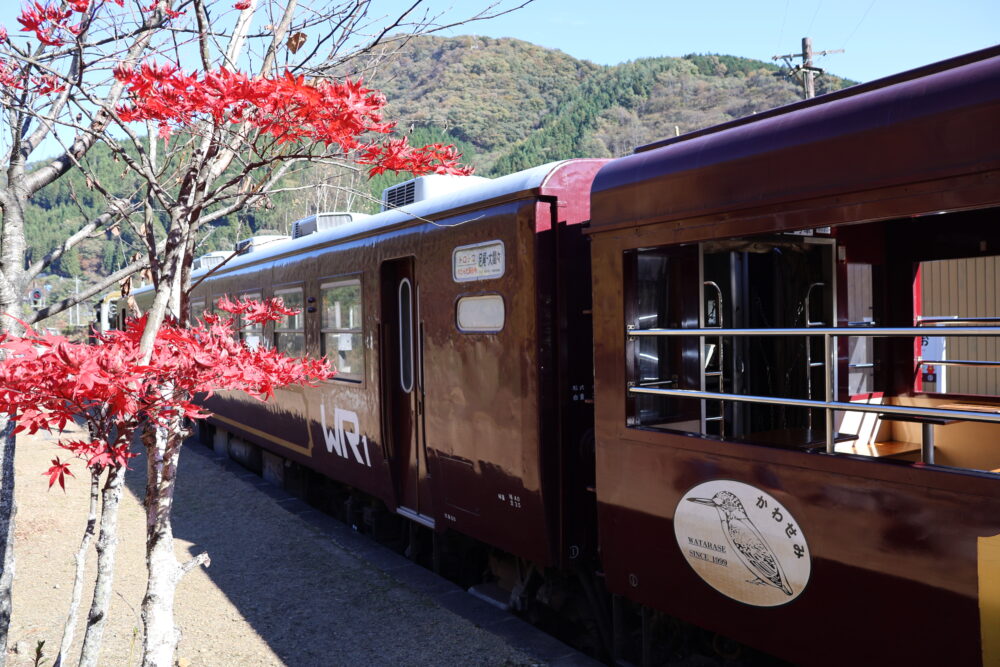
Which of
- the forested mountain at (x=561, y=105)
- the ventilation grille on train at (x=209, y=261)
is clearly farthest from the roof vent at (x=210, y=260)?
the forested mountain at (x=561, y=105)

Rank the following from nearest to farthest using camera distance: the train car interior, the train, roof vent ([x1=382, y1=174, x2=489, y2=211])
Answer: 1. the train
2. the train car interior
3. roof vent ([x1=382, y1=174, x2=489, y2=211])

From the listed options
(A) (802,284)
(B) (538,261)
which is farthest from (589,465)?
(A) (802,284)

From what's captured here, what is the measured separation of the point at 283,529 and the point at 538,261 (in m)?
4.52

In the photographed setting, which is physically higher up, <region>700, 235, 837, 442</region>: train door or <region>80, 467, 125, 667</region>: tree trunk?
<region>700, 235, 837, 442</region>: train door

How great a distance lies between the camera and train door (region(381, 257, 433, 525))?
6566mm

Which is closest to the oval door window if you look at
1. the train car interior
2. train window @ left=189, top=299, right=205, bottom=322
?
the train car interior

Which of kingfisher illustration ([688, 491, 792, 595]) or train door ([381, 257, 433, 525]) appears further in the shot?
train door ([381, 257, 433, 525])

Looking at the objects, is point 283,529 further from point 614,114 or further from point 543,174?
point 614,114

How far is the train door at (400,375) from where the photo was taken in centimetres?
657

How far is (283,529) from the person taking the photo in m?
7.95

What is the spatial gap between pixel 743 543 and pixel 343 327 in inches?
189

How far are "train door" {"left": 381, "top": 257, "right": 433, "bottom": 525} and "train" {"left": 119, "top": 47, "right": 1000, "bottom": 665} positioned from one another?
0.02 meters

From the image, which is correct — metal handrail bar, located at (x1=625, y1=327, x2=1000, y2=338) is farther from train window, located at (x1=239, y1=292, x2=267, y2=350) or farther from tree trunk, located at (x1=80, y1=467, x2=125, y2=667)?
train window, located at (x1=239, y1=292, x2=267, y2=350)

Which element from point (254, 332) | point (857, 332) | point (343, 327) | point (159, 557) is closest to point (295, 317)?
point (343, 327)
